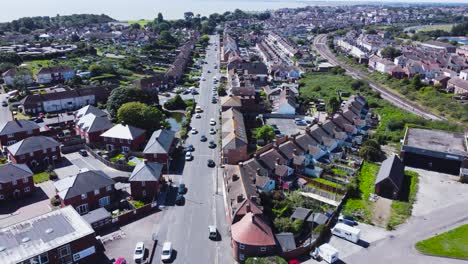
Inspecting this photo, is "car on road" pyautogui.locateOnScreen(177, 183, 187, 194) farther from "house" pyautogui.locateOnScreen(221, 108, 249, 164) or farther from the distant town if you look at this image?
"house" pyautogui.locateOnScreen(221, 108, 249, 164)

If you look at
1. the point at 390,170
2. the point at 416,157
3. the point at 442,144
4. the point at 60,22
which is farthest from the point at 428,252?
the point at 60,22

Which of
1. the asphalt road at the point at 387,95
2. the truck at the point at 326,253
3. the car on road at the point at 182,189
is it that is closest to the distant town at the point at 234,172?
the truck at the point at 326,253

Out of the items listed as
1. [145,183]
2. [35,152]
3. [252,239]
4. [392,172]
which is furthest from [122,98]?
[392,172]

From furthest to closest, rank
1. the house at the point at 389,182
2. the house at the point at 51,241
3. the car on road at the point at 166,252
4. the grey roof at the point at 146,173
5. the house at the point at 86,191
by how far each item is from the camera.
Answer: the house at the point at 389,182 → the grey roof at the point at 146,173 → the house at the point at 86,191 → the car on road at the point at 166,252 → the house at the point at 51,241

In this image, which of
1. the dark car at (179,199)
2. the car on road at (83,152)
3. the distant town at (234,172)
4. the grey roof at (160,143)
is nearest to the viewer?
the distant town at (234,172)

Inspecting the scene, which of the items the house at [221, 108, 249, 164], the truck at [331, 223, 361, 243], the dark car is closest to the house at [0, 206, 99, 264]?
the dark car

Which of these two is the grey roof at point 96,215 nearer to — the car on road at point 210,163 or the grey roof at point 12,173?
the grey roof at point 12,173

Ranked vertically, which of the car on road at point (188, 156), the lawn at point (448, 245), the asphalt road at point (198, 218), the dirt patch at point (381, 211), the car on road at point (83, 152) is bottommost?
the lawn at point (448, 245)
